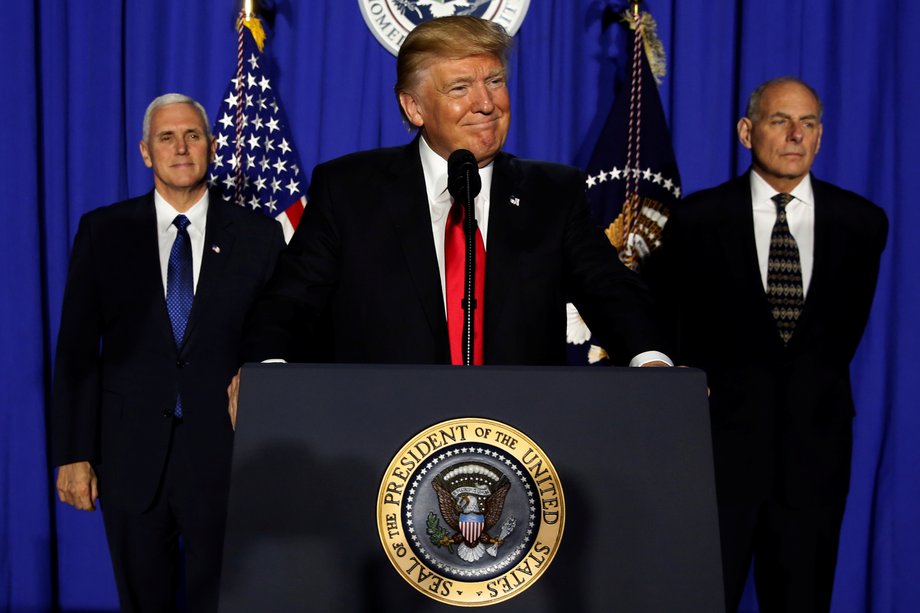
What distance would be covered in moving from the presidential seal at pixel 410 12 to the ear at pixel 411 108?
1548 millimetres

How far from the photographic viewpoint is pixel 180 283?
2.78 m

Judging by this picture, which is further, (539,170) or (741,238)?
(741,238)

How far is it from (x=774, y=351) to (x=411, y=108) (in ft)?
4.50

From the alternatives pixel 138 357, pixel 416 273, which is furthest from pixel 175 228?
pixel 416 273

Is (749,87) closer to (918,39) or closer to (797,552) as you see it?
(918,39)

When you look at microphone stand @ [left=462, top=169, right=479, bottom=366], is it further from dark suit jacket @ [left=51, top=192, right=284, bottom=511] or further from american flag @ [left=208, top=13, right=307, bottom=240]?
→ american flag @ [left=208, top=13, right=307, bottom=240]

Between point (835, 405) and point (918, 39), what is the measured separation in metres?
1.56

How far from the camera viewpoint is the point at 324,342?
6.61 feet

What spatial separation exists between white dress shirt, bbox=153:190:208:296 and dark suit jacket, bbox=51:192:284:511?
0.03 m

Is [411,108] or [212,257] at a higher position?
[411,108]

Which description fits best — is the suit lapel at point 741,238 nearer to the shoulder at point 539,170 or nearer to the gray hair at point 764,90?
the gray hair at point 764,90

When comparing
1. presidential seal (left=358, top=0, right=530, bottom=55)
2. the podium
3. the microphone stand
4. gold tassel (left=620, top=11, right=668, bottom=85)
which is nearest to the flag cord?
presidential seal (left=358, top=0, right=530, bottom=55)

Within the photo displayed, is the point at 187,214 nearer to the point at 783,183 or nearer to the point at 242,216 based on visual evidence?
the point at 242,216

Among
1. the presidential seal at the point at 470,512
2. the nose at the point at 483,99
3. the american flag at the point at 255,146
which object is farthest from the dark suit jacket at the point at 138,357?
the presidential seal at the point at 470,512
